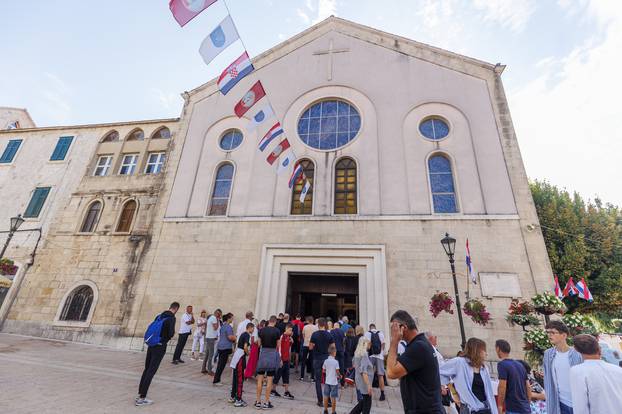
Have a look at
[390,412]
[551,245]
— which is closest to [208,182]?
[390,412]

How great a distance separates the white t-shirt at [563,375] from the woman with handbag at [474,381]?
0.79m

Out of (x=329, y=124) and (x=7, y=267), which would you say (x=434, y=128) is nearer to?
(x=329, y=124)

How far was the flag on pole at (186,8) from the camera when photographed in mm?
6203

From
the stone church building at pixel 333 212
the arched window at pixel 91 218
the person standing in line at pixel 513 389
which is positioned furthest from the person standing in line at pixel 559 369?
the arched window at pixel 91 218

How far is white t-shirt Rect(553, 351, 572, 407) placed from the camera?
11.5ft

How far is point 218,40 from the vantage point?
7.24 meters

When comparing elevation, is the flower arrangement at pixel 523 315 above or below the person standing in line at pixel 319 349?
above

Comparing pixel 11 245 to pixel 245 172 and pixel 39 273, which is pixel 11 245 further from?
pixel 245 172

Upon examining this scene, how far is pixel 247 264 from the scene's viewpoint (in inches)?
490

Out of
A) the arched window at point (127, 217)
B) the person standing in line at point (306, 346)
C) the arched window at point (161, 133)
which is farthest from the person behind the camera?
the arched window at point (161, 133)

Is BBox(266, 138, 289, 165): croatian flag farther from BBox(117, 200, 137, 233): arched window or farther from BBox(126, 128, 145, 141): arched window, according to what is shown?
BBox(126, 128, 145, 141): arched window

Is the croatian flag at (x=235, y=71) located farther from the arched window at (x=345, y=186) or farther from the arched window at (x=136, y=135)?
the arched window at (x=136, y=135)

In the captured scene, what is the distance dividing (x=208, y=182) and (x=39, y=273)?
9.91m

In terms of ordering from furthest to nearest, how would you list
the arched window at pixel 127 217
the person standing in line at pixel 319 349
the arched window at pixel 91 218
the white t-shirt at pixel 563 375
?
the arched window at pixel 91 218 < the arched window at pixel 127 217 < the person standing in line at pixel 319 349 < the white t-shirt at pixel 563 375
